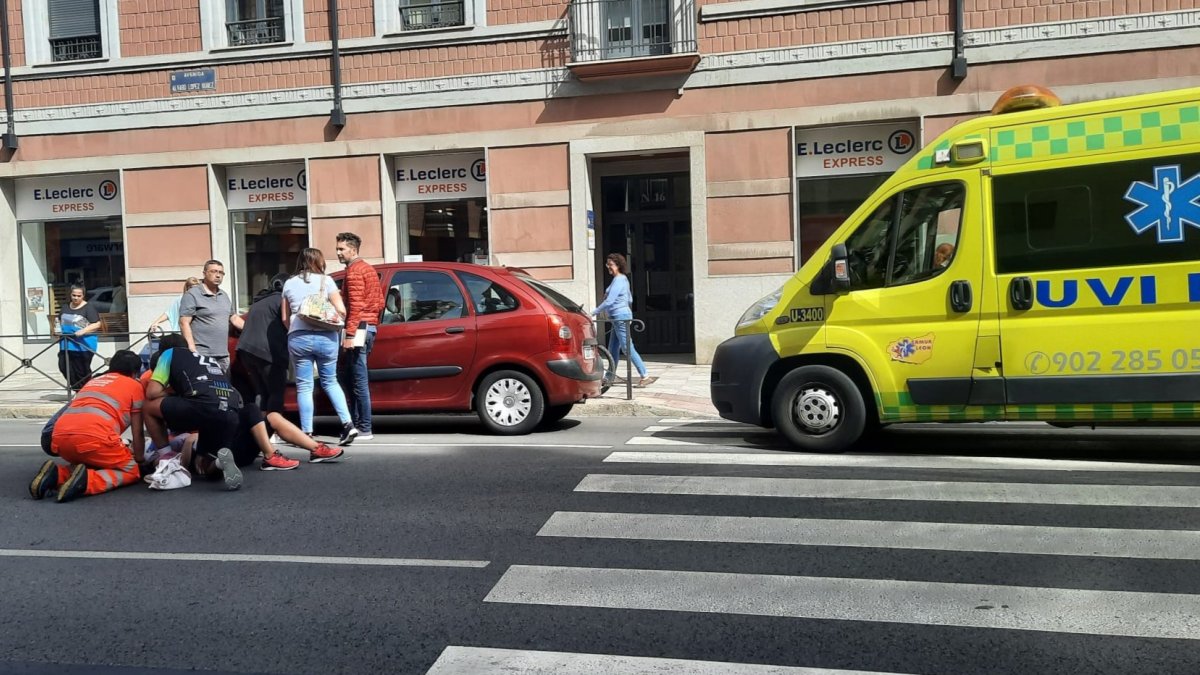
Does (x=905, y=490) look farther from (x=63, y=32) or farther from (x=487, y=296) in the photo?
(x=63, y=32)

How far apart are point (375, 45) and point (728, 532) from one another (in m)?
12.8

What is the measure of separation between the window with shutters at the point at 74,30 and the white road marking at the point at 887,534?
15.7 m

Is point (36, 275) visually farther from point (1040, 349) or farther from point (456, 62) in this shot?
point (1040, 349)

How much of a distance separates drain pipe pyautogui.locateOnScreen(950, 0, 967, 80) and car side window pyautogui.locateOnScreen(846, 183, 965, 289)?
7439mm

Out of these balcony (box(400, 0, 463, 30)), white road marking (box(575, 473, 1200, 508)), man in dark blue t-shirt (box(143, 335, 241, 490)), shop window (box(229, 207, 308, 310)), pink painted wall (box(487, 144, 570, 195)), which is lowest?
white road marking (box(575, 473, 1200, 508))

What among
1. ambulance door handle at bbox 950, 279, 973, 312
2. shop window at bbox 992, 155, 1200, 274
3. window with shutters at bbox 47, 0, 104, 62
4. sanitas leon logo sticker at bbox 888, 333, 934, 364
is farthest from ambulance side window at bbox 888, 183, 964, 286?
window with shutters at bbox 47, 0, 104, 62

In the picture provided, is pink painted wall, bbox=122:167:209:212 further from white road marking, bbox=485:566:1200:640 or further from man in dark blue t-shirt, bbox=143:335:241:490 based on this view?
white road marking, bbox=485:566:1200:640

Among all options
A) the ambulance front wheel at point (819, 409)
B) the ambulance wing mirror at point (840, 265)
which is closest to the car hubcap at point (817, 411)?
the ambulance front wheel at point (819, 409)

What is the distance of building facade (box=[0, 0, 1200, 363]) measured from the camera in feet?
46.0

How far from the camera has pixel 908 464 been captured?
23.1 feet

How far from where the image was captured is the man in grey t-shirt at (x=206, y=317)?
31.3ft

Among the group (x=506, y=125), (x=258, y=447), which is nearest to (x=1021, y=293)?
(x=258, y=447)

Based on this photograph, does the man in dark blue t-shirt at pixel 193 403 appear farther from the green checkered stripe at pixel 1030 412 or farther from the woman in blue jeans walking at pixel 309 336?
the green checkered stripe at pixel 1030 412

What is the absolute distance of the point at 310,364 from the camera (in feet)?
27.5
